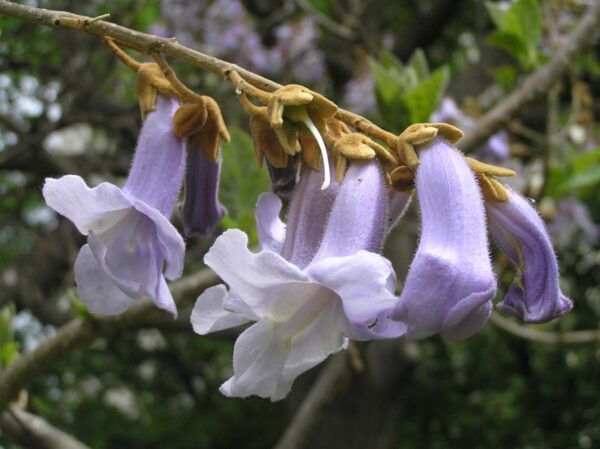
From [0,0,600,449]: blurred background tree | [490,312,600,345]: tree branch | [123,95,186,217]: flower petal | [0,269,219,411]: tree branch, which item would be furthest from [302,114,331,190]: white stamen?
[0,0,600,449]: blurred background tree

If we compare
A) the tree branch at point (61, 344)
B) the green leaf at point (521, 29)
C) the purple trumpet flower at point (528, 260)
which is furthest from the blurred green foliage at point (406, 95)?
the purple trumpet flower at point (528, 260)

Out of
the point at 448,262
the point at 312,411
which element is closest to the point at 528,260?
the point at 448,262

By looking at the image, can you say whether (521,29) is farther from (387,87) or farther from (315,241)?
(315,241)

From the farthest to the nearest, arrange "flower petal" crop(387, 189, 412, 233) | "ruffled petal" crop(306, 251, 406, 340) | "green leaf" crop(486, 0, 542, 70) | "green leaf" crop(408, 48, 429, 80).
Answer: "green leaf" crop(486, 0, 542, 70)
"green leaf" crop(408, 48, 429, 80)
"flower petal" crop(387, 189, 412, 233)
"ruffled petal" crop(306, 251, 406, 340)

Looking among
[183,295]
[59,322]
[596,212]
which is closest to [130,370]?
[59,322]

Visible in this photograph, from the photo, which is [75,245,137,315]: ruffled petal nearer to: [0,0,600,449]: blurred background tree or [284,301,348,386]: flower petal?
[284,301,348,386]: flower petal

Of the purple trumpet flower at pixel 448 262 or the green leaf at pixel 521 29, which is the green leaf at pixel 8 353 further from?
the green leaf at pixel 521 29
